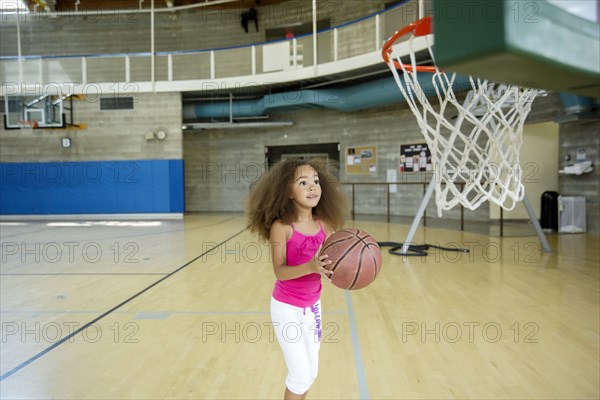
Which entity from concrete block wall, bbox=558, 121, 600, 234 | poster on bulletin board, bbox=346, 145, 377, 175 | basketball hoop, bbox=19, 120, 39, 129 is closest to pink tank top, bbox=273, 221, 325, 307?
concrete block wall, bbox=558, 121, 600, 234

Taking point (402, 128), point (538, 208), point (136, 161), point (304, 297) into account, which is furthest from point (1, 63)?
point (538, 208)

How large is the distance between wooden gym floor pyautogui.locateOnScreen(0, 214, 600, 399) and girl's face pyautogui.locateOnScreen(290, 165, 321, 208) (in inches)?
47.7

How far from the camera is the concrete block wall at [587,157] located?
9.21 meters

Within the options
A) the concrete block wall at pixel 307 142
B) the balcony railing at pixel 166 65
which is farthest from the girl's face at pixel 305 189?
the concrete block wall at pixel 307 142

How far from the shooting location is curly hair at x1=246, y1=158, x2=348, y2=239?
2082 mm

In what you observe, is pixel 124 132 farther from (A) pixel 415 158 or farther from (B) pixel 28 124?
(A) pixel 415 158

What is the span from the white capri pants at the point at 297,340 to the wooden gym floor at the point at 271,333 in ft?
2.07

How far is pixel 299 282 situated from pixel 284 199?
1.28ft

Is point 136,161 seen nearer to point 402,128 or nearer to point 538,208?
point 402,128

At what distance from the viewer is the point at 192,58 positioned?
13.3 m

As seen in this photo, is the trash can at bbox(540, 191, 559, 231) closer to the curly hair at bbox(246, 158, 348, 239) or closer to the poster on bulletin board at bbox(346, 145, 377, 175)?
the poster on bulletin board at bbox(346, 145, 377, 175)

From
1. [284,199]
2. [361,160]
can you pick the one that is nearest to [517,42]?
[284,199]

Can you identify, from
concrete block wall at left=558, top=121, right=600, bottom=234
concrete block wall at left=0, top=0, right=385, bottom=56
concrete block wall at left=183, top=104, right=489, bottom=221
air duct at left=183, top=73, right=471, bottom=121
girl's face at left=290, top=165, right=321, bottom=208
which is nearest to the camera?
girl's face at left=290, top=165, right=321, bottom=208

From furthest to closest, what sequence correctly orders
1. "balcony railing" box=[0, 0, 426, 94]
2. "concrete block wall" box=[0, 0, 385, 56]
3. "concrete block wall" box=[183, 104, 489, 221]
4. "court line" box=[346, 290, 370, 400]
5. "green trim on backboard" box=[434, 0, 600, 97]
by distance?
"concrete block wall" box=[0, 0, 385, 56] < "concrete block wall" box=[183, 104, 489, 221] < "balcony railing" box=[0, 0, 426, 94] < "court line" box=[346, 290, 370, 400] < "green trim on backboard" box=[434, 0, 600, 97]
